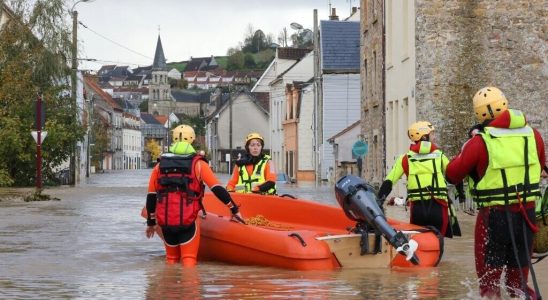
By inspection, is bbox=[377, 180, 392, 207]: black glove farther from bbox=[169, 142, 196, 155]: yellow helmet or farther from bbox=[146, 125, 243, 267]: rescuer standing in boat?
bbox=[169, 142, 196, 155]: yellow helmet

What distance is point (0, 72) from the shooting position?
4538 cm

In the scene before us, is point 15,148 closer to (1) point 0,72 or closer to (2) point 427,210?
(1) point 0,72

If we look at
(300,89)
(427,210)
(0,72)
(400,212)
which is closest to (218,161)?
(300,89)

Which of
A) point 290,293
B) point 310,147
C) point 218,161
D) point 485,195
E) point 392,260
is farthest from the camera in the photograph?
point 218,161

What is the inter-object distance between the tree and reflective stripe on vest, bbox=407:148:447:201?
32636 millimetres

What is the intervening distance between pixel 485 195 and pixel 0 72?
3860cm

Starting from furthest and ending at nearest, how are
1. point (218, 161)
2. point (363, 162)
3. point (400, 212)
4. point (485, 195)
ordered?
point (218, 161) < point (363, 162) < point (400, 212) < point (485, 195)

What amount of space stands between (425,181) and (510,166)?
4873 mm

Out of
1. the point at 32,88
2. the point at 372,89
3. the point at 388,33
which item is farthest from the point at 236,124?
the point at 388,33

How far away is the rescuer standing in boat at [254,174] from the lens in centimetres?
1556

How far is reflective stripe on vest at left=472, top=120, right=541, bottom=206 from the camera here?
8.62m

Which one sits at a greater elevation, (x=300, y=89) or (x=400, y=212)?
(x=300, y=89)

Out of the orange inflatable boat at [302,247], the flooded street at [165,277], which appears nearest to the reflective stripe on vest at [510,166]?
the flooded street at [165,277]

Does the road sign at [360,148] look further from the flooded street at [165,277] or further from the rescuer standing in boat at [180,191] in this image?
the rescuer standing in boat at [180,191]
